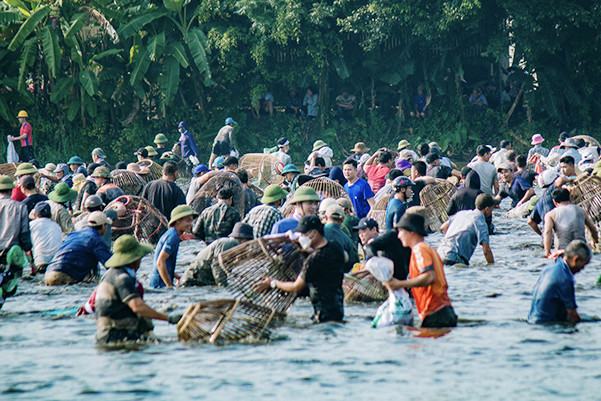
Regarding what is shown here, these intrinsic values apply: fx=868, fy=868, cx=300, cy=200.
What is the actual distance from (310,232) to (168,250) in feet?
8.63

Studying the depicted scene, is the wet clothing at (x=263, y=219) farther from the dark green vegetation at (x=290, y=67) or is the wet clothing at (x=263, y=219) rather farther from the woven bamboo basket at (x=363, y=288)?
the dark green vegetation at (x=290, y=67)

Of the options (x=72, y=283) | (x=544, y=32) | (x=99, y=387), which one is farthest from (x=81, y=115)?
(x=99, y=387)

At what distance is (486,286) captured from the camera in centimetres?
1165

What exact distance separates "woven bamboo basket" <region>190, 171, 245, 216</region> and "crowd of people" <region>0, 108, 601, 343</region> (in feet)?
0.37

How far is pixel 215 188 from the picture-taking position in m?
15.7

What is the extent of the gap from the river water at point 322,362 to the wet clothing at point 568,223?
122cm

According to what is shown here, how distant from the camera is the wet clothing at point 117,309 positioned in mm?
7871

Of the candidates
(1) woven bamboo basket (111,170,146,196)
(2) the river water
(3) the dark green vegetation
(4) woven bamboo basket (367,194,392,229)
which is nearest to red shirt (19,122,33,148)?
(3) the dark green vegetation

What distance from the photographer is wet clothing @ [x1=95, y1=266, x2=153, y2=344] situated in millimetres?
7871

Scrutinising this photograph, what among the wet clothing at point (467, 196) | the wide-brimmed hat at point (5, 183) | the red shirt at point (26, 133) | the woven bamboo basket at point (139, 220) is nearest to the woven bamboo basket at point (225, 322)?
the wide-brimmed hat at point (5, 183)

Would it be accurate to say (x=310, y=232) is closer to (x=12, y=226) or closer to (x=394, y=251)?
(x=394, y=251)

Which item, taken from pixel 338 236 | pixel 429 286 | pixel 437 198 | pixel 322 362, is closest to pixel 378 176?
pixel 437 198

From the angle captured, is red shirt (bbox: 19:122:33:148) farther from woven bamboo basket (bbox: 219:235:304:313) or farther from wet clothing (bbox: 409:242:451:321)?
wet clothing (bbox: 409:242:451:321)

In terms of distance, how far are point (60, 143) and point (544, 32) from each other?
1606 cm
